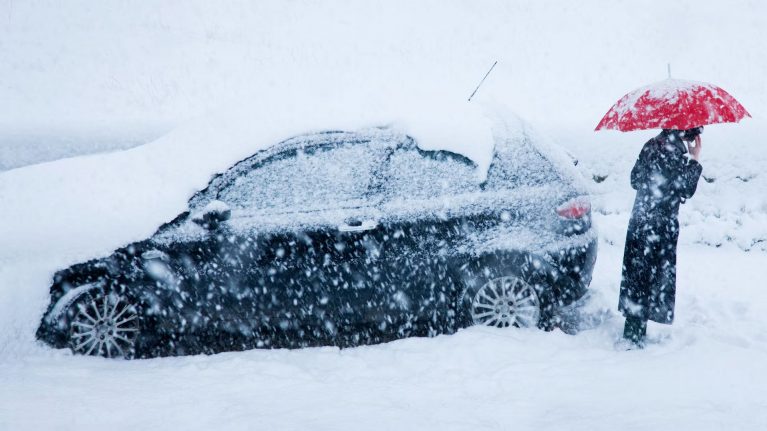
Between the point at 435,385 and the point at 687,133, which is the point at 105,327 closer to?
the point at 435,385

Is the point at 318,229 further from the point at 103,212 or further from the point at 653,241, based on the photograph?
the point at 653,241

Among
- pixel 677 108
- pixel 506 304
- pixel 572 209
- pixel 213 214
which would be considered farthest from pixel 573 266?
pixel 213 214

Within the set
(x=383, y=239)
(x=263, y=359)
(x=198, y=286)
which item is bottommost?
(x=263, y=359)

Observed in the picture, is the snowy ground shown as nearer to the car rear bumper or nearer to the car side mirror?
the car rear bumper

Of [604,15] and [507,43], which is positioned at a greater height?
[604,15]

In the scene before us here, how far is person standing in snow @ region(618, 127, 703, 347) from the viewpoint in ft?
11.9

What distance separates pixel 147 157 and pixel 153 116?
223 inches

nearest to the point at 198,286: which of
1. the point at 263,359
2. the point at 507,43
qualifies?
the point at 263,359

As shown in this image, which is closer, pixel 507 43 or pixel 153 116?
pixel 153 116

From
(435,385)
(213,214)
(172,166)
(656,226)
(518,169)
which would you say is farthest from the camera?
(172,166)

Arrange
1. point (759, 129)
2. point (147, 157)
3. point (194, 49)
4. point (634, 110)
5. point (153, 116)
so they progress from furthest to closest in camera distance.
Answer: point (194, 49) < point (153, 116) < point (759, 129) < point (147, 157) < point (634, 110)

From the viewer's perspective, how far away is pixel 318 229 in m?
3.79

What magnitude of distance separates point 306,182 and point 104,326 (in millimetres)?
1623

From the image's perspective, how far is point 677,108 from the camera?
3387 mm
